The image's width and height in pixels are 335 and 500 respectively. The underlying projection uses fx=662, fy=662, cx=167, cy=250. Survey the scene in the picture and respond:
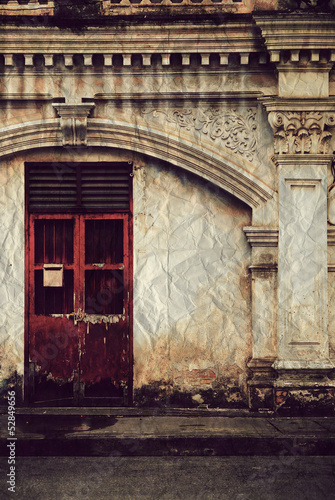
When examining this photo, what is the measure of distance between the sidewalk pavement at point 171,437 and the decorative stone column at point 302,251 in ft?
1.41

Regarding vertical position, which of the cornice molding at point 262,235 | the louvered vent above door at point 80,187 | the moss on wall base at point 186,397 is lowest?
the moss on wall base at point 186,397

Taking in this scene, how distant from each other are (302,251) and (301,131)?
1321 mm

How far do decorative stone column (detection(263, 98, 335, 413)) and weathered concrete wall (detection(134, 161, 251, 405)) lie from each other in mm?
526

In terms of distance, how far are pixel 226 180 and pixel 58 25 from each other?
8.14ft

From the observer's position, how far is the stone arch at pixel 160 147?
Answer: 7.38 metres

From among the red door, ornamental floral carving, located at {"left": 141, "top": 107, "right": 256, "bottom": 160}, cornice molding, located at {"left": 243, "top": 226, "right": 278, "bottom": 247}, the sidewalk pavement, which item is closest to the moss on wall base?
the red door

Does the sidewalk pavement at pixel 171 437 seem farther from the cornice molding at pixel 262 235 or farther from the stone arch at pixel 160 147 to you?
the stone arch at pixel 160 147

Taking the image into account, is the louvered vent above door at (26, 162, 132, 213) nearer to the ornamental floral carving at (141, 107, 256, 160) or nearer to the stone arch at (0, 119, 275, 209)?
the stone arch at (0, 119, 275, 209)

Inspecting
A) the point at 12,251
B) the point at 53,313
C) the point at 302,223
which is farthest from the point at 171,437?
the point at 12,251

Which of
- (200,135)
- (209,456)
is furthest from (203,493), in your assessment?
(200,135)

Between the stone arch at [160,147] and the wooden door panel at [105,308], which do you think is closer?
the stone arch at [160,147]

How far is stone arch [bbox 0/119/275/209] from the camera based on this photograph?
7.38m

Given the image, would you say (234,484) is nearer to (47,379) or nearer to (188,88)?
(47,379)

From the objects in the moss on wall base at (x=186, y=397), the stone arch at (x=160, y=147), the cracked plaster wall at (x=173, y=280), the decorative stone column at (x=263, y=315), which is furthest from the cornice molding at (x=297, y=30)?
the moss on wall base at (x=186, y=397)
